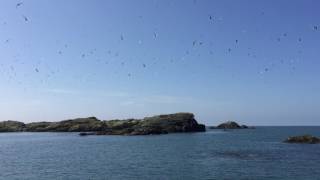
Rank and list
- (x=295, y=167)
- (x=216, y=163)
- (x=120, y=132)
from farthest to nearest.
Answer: (x=120, y=132) < (x=216, y=163) < (x=295, y=167)

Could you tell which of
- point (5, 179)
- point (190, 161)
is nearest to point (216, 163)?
point (190, 161)

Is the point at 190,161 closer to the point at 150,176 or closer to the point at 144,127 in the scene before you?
the point at 150,176

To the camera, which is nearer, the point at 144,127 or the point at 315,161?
the point at 315,161

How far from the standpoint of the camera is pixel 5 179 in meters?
58.7

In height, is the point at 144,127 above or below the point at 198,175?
above

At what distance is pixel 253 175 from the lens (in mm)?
59062

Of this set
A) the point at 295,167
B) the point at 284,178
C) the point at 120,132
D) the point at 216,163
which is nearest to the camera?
the point at 284,178

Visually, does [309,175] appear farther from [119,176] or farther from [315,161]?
[119,176]

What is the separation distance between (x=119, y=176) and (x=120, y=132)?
134025 millimetres

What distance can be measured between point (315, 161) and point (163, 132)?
419ft

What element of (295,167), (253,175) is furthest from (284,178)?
(295,167)

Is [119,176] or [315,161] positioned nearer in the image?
[119,176]

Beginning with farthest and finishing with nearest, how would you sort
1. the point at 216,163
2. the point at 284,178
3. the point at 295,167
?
the point at 216,163
the point at 295,167
the point at 284,178

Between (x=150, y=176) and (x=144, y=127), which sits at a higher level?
(x=144, y=127)
